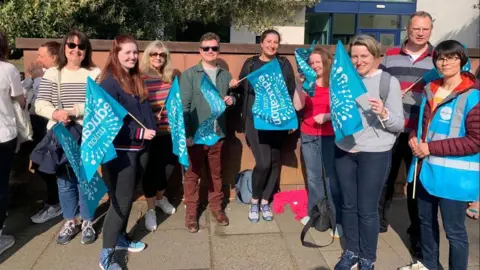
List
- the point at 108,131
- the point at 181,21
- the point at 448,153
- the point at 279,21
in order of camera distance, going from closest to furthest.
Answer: the point at 448,153 < the point at 108,131 < the point at 181,21 < the point at 279,21

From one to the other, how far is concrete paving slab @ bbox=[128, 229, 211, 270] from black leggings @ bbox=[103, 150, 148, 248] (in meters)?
0.39

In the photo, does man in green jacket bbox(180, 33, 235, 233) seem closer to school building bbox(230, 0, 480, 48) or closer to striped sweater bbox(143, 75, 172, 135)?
striped sweater bbox(143, 75, 172, 135)

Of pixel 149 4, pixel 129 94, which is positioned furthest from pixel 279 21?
pixel 129 94

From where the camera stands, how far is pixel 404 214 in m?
4.52

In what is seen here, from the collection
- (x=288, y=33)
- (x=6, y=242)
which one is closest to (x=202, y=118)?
(x=6, y=242)

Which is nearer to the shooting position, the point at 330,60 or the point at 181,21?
the point at 330,60

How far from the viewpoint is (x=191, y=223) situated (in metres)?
4.08

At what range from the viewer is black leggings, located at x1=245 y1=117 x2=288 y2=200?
4.09m

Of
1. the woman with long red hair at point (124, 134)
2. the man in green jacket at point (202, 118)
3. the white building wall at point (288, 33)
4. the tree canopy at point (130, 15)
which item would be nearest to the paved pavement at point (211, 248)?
the man in green jacket at point (202, 118)

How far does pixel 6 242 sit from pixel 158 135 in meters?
1.70

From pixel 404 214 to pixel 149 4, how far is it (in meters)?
7.45

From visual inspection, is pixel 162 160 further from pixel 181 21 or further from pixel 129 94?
pixel 181 21

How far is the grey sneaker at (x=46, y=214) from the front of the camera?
4246 millimetres

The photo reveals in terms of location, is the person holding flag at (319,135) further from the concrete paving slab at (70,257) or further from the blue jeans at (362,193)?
the concrete paving slab at (70,257)
